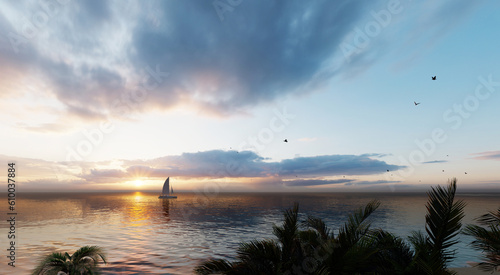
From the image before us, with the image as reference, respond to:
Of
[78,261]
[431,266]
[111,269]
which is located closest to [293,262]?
[431,266]

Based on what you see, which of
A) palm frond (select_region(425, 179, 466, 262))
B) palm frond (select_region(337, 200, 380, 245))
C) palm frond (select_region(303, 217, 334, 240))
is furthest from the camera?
palm frond (select_region(303, 217, 334, 240))

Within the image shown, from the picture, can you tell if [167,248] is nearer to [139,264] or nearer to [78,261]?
[139,264]

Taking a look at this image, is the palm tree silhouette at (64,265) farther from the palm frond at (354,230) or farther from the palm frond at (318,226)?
the palm frond at (354,230)

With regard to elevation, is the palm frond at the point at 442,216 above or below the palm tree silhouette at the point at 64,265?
above

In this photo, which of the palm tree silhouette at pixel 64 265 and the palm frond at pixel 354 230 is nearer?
the palm frond at pixel 354 230

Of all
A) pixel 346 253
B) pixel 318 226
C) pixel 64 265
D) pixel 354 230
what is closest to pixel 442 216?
pixel 354 230

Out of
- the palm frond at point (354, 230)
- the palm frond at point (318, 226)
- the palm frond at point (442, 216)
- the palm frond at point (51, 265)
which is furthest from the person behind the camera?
the palm frond at point (318, 226)

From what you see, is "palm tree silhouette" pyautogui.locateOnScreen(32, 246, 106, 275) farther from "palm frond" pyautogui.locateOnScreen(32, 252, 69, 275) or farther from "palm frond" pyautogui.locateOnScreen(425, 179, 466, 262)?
"palm frond" pyautogui.locateOnScreen(425, 179, 466, 262)

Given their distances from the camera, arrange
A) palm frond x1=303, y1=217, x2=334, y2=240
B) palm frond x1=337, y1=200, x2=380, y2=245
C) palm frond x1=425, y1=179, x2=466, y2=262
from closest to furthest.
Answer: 1. palm frond x1=425, y1=179, x2=466, y2=262
2. palm frond x1=337, y1=200, x2=380, y2=245
3. palm frond x1=303, y1=217, x2=334, y2=240

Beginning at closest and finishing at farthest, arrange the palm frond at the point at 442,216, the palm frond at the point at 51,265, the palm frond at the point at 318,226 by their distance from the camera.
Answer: the palm frond at the point at 442,216, the palm frond at the point at 51,265, the palm frond at the point at 318,226

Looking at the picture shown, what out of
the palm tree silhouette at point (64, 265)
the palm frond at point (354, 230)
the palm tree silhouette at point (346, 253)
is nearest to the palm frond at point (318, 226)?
the palm tree silhouette at point (346, 253)

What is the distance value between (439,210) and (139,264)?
32.4 meters

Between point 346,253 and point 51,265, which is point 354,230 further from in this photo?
point 51,265

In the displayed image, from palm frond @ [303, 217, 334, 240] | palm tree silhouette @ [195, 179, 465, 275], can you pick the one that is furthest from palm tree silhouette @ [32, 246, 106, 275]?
palm frond @ [303, 217, 334, 240]
